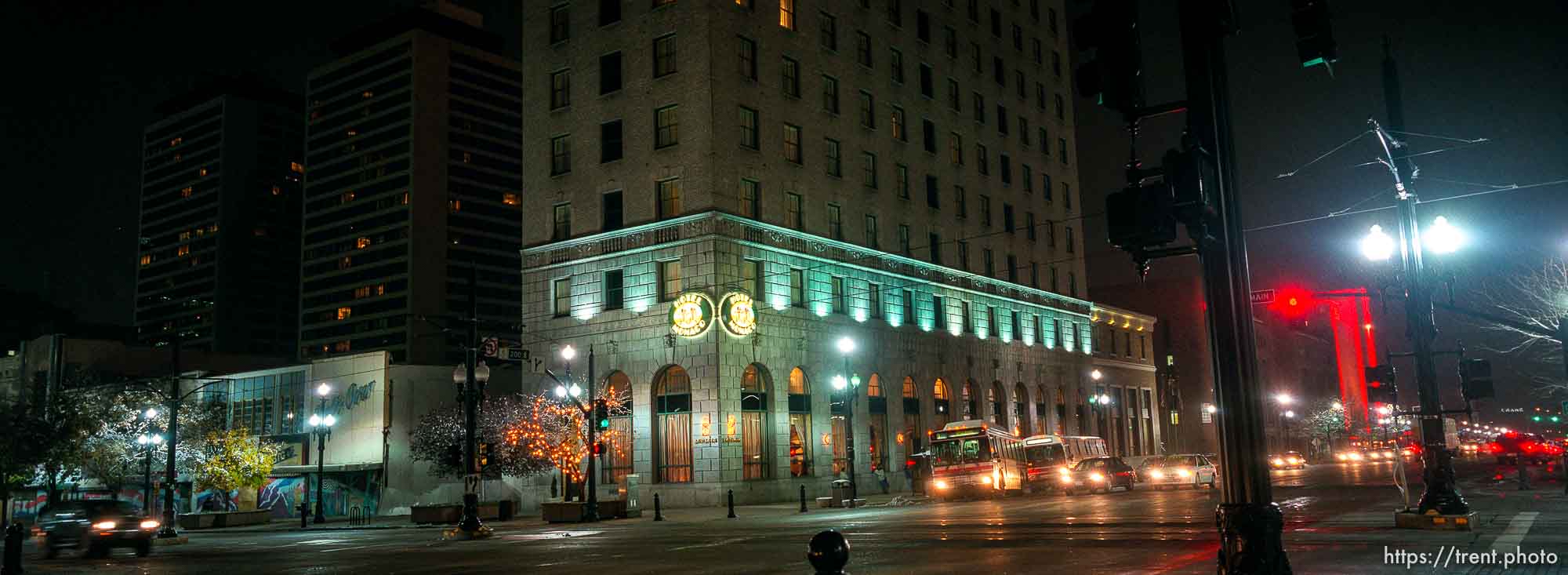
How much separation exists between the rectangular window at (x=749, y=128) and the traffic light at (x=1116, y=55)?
146 feet

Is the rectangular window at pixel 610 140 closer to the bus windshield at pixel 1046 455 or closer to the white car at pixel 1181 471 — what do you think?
the bus windshield at pixel 1046 455

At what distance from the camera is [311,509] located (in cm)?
6425

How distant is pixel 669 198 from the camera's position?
168 ft

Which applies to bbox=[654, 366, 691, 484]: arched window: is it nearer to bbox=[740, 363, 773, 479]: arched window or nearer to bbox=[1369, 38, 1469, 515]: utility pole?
bbox=[740, 363, 773, 479]: arched window

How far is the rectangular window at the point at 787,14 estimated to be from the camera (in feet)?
180

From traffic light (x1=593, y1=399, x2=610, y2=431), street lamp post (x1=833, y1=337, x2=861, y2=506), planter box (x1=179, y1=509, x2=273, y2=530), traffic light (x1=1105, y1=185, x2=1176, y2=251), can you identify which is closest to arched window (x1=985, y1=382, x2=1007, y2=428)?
street lamp post (x1=833, y1=337, x2=861, y2=506)

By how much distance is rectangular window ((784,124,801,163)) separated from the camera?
54.4m

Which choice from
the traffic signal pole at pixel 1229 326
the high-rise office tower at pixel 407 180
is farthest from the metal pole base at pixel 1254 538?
the high-rise office tower at pixel 407 180

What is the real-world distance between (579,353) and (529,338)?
11.2ft

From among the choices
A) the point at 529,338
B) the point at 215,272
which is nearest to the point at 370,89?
the point at 215,272

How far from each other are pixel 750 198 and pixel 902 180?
42.7ft

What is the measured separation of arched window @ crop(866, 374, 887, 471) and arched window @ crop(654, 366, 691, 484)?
35.8ft

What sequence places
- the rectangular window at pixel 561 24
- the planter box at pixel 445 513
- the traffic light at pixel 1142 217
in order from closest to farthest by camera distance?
the traffic light at pixel 1142 217 → the planter box at pixel 445 513 → the rectangular window at pixel 561 24

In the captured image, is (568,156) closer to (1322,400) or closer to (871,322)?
(871,322)
